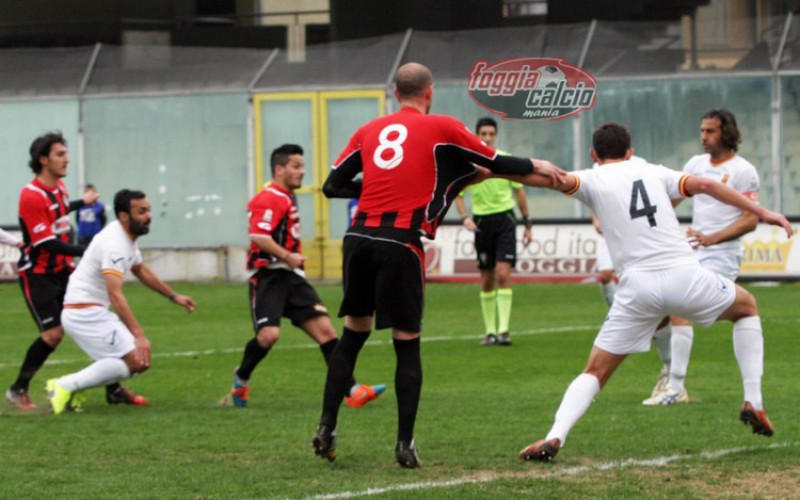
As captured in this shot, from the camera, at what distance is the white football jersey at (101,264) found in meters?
10.6

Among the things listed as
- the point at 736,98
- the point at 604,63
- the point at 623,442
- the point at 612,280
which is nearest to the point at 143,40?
the point at 604,63

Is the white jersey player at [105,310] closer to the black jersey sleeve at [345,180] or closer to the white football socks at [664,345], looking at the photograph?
the black jersey sleeve at [345,180]

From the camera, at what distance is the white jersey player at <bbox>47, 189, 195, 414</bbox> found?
10.6 metres

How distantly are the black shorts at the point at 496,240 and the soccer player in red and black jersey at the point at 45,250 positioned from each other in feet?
19.3

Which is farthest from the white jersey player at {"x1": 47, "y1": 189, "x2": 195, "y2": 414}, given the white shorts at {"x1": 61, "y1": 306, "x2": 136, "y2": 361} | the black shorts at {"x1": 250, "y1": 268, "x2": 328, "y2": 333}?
the black shorts at {"x1": 250, "y1": 268, "x2": 328, "y2": 333}

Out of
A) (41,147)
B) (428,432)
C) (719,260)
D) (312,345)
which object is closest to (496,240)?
(312,345)

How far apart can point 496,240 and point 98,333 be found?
6.36 m

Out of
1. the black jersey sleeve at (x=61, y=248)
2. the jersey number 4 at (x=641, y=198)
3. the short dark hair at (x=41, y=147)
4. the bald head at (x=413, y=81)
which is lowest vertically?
the black jersey sleeve at (x=61, y=248)

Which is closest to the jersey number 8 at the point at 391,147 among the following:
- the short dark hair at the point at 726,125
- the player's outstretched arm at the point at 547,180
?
the player's outstretched arm at the point at 547,180

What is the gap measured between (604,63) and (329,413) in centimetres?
2139

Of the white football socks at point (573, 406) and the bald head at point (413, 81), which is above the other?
the bald head at point (413, 81)

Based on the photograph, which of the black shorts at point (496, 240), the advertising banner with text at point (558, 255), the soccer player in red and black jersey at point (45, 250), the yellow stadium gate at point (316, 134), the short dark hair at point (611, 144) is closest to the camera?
the short dark hair at point (611, 144)

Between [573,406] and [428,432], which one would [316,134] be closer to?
[428,432]

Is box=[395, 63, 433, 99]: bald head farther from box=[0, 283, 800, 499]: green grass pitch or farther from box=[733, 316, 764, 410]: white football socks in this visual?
box=[733, 316, 764, 410]: white football socks
